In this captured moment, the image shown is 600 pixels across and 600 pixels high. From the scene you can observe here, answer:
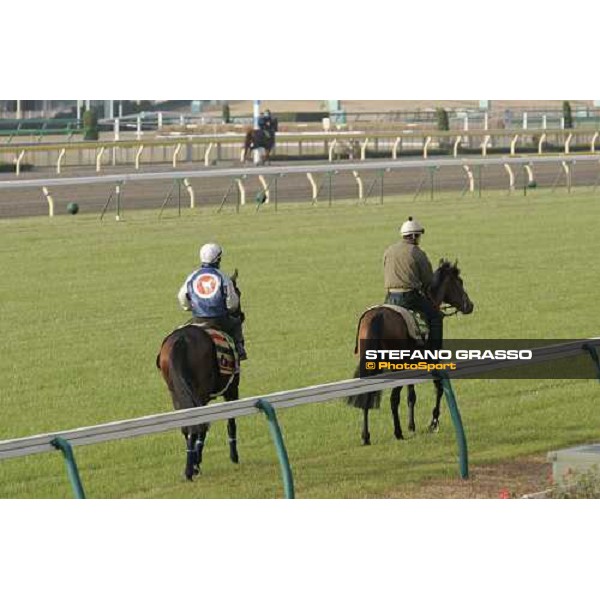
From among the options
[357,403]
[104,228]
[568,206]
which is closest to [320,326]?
[357,403]

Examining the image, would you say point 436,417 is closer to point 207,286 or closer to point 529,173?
point 207,286

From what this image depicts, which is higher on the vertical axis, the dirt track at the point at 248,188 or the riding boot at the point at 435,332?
the riding boot at the point at 435,332

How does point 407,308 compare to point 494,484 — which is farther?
point 407,308

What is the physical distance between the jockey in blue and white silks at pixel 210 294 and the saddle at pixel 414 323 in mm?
1528

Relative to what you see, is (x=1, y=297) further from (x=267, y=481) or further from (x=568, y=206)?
(x=568, y=206)

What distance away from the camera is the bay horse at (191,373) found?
13.4 meters

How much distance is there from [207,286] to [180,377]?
2.80ft

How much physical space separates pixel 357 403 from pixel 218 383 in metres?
1.50

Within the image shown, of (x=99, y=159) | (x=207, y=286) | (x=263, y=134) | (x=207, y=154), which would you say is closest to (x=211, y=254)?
(x=207, y=286)

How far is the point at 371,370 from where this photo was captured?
48.9 ft

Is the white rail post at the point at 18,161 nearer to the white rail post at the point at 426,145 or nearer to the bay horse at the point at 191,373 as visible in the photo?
the white rail post at the point at 426,145

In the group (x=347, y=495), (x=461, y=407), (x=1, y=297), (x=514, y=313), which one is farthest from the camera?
(x=1, y=297)

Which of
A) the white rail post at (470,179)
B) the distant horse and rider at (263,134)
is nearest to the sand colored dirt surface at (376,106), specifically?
the distant horse and rider at (263,134)

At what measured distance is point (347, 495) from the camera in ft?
42.9
